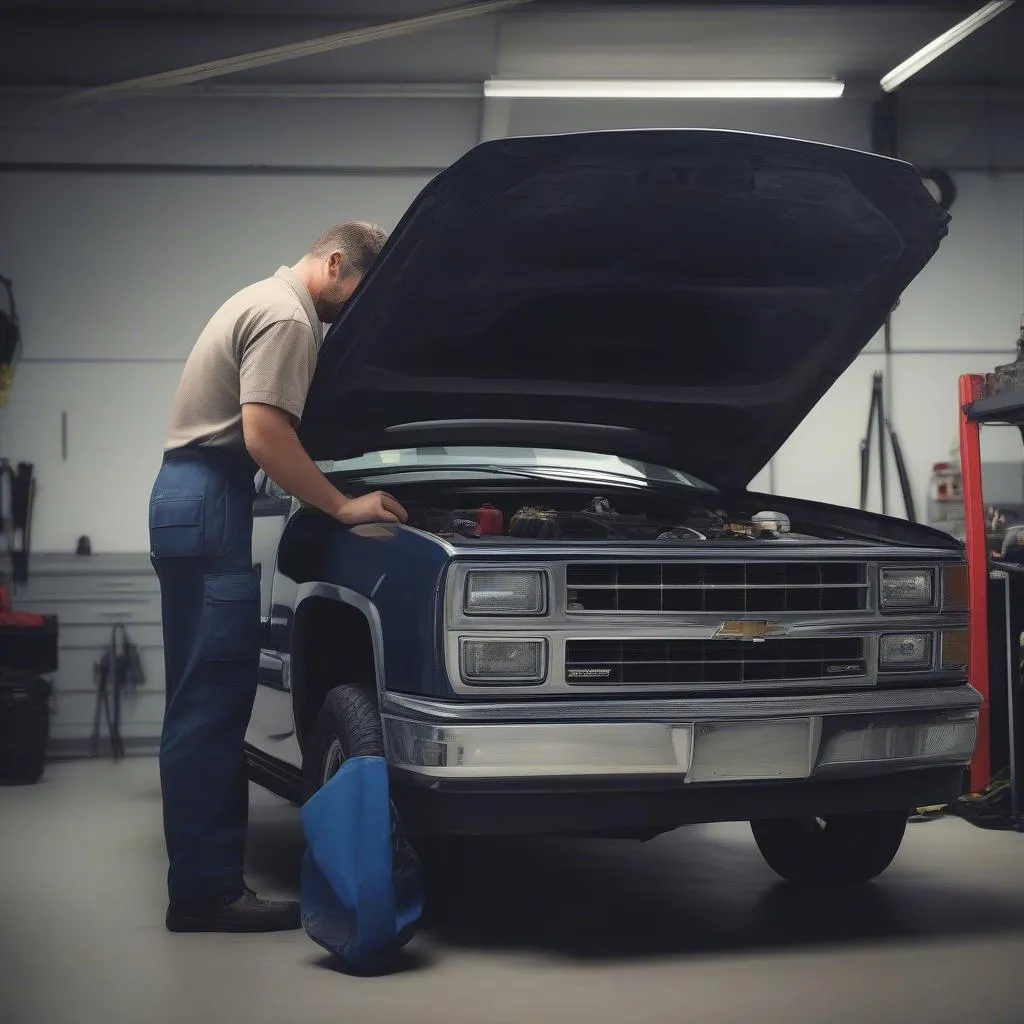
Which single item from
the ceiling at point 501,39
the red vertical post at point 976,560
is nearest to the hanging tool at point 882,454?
the ceiling at point 501,39

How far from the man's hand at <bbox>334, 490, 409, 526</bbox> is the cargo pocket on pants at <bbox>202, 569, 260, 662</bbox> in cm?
32

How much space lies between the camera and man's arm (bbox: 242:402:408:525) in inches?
134

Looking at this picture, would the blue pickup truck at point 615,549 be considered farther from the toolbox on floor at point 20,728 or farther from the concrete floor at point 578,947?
the toolbox on floor at point 20,728

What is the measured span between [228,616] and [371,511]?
47 centimetres

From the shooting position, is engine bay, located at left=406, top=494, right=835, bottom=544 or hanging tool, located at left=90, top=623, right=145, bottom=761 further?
hanging tool, located at left=90, top=623, right=145, bottom=761

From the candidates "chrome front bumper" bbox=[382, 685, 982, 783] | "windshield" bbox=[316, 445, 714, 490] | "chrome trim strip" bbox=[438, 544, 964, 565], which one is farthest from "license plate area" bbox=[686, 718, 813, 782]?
"windshield" bbox=[316, 445, 714, 490]

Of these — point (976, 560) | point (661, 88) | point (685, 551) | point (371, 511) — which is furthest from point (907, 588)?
point (661, 88)

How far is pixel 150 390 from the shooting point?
7863 millimetres

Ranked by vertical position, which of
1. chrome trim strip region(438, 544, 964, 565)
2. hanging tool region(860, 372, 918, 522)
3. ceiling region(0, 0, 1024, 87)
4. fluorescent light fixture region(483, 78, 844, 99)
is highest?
ceiling region(0, 0, 1024, 87)

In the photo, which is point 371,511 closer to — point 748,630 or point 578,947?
point 748,630

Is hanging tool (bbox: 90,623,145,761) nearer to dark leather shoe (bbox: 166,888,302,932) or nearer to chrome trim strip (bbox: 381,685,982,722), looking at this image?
dark leather shoe (bbox: 166,888,302,932)

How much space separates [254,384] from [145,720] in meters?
4.72

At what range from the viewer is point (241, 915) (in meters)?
3.59

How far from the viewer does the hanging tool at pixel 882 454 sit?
806 centimetres
